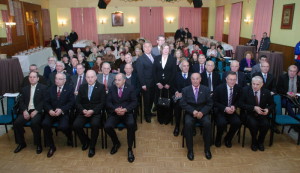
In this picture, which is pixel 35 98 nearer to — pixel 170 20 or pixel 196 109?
pixel 196 109

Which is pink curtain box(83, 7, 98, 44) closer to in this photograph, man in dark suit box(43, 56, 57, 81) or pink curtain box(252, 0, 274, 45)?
pink curtain box(252, 0, 274, 45)

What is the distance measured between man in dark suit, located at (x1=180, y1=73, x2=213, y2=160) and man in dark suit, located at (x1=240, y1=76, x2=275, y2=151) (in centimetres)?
65

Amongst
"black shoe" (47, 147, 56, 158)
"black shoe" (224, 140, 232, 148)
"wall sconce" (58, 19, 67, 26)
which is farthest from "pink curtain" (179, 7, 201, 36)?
"black shoe" (47, 147, 56, 158)

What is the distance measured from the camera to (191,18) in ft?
68.0

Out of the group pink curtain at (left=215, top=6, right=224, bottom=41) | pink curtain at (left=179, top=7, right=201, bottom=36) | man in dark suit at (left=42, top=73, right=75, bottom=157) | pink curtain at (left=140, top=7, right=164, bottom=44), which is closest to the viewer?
man in dark suit at (left=42, top=73, right=75, bottom=157)

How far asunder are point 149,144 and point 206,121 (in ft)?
3.70

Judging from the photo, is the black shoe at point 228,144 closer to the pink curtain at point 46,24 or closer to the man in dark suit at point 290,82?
the man in dark suit at point 290,82

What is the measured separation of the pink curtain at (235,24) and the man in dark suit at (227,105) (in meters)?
12.4

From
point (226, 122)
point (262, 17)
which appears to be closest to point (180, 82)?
point (226, 122)

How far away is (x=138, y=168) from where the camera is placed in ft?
12.2

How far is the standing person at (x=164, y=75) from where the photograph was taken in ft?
16.8

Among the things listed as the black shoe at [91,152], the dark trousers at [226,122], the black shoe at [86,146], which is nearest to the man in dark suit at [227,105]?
the dark trousers at [226,122]

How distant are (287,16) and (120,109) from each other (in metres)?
9.10

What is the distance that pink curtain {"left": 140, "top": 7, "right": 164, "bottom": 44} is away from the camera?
67.2ft
